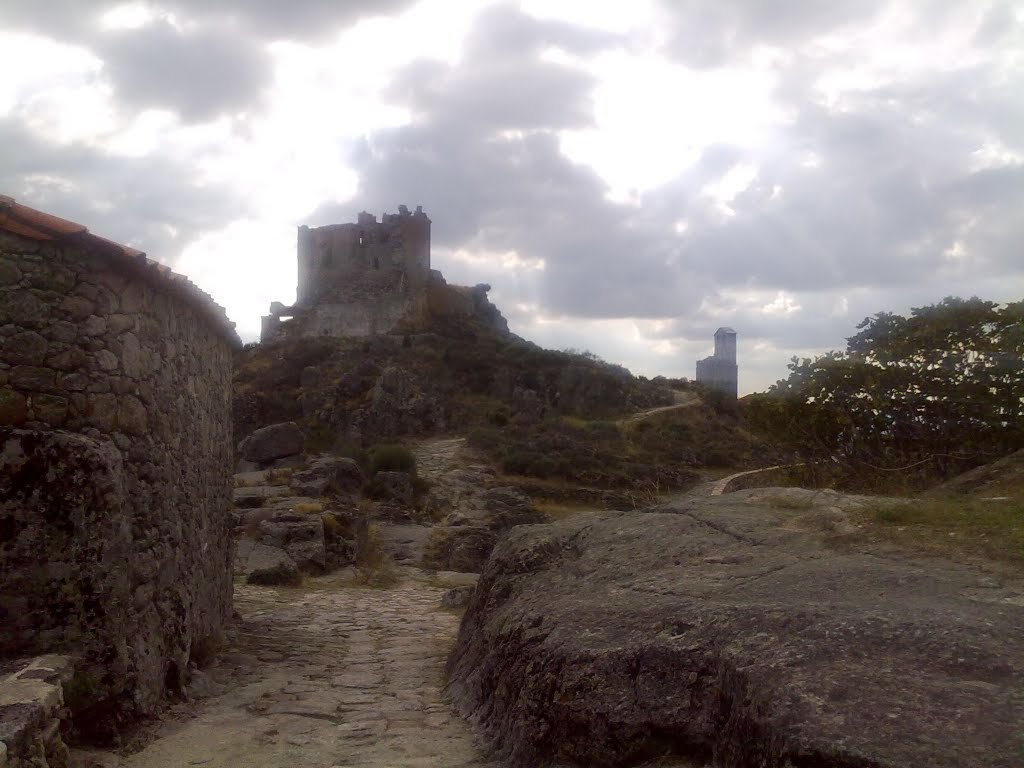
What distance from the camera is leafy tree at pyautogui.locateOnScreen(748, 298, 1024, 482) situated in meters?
9.72

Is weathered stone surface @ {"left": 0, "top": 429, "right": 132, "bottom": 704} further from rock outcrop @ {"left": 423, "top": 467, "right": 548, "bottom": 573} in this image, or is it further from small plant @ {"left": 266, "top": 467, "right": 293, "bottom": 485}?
small plant @ {"left": 266, "top": 467, "right": 293, "bottom": 485}

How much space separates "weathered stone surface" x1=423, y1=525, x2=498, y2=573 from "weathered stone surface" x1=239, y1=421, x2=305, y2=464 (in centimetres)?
1139

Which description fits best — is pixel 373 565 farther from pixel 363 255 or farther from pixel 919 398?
pixel 363 255

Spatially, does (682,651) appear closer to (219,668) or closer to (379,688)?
(379,688)

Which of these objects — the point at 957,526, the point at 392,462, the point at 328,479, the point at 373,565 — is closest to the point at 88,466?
the point at 957,526

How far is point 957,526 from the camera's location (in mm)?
4738

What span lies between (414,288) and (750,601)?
5046 centimetres

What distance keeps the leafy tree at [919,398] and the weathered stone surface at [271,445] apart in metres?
18.4

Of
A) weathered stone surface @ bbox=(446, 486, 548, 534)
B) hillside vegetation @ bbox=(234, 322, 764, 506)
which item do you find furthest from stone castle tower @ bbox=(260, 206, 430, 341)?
weathered stone surface @ bbox=(446, 486, 548, 534)

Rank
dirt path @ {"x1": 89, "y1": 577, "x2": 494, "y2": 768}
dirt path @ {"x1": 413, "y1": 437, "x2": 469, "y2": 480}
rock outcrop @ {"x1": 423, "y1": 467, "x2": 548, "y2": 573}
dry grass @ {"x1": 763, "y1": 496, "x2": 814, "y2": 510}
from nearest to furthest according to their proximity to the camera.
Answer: dirt path @ {"x1": 89, "y1": 577, "x2": 494, "y2": 768} → dry grass @ {"x1": 763, "y1": 496, "x2": 814, "y2": 510} → rock outcrop @ {"x1": 423, "y1": 467, "x2": 548, "y2": 573} → dirt path @ {"x1": 413, "y1": 437, "x2": 469, "y2": 480}

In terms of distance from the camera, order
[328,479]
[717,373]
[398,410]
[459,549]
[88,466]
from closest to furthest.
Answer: [88,466]
[459,549]
[328,479]
[398,410]
[717,373]

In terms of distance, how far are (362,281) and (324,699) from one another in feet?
158

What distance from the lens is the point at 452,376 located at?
1614 inches

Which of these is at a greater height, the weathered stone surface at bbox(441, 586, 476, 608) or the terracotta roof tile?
the terracotta roof tile
